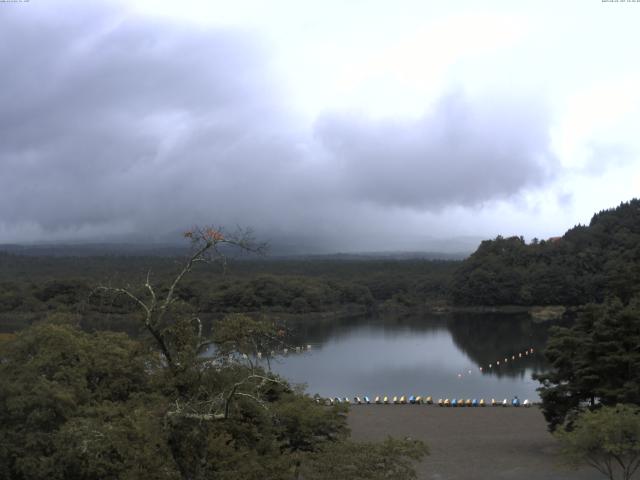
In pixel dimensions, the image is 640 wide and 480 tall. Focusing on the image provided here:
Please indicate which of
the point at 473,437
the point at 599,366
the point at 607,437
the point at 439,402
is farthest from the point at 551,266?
the point at 607,437

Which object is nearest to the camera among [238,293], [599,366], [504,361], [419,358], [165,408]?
[165,408]

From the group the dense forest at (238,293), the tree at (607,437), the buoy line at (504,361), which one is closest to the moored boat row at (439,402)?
the buoy line at (504,361)

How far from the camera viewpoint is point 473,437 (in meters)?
23.0

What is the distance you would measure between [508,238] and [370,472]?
101 m

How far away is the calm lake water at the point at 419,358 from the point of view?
1510 inches

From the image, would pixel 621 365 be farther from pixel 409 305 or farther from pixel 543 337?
pixel 409 305

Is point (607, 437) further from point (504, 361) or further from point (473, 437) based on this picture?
point (504, 361)

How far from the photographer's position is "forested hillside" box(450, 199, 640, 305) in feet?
279

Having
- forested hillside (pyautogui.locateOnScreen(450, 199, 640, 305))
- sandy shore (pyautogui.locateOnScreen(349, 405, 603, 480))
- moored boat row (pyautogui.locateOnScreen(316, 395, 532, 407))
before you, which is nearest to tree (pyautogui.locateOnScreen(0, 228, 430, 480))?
sandy shore (pyautogui.locateOnScreen(349, 405, 603, 480))

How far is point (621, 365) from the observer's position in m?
18.9

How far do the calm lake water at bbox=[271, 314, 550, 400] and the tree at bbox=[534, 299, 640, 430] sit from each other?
42.8 feet

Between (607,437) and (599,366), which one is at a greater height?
(599,366)

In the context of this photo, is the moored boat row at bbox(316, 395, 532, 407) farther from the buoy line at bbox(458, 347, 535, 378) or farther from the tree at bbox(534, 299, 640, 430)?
the tree at bbox(534, 299, 640, 430)

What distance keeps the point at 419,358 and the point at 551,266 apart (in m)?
49.2
